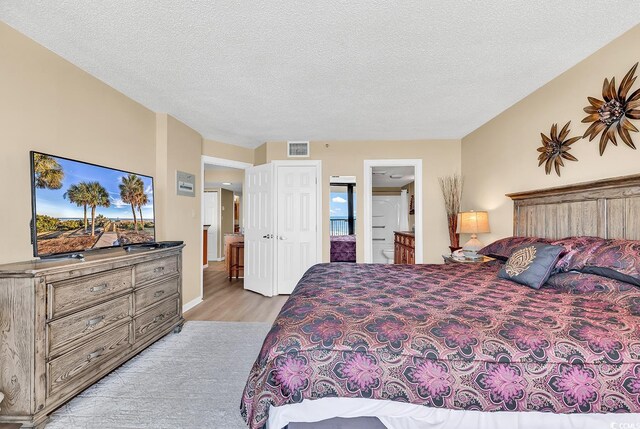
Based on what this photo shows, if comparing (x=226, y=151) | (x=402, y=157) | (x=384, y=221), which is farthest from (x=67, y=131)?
(x=384, y=221)

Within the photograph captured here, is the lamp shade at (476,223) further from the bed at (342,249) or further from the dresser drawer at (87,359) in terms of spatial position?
the dresser drawer at (87,359)

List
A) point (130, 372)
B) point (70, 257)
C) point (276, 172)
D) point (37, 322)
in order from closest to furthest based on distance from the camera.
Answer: point (37, 322) → point (70, 257) → point (130, 372) → point (276, 172)

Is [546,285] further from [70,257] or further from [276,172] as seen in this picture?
[276,172]

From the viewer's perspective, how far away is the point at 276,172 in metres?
4.54

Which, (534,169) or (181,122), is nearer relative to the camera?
(534,169)

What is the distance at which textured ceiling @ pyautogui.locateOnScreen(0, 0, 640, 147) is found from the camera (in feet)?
5.64

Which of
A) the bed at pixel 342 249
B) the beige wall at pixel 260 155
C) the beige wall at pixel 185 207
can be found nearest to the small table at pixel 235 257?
the beige wall at pixel 185 207

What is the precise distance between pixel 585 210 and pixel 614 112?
0.71 meters

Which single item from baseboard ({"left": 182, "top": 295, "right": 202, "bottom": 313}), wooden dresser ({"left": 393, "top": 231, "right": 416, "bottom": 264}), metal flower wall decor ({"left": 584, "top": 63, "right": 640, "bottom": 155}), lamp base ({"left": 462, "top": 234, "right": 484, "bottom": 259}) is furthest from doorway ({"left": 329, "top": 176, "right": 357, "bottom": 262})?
metal flower wall decor ({"left": 584, "top": 63, "right": 640, "bottom": 155})

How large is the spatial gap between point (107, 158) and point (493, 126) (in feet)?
14.3

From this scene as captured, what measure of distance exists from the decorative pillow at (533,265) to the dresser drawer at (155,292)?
115 inches

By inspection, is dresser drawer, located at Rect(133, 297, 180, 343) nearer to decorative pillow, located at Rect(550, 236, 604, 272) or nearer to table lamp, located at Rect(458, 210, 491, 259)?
decorative pillow, located at Rect(550, 236, 604, 272)

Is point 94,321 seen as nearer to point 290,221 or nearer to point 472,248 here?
point 290,221

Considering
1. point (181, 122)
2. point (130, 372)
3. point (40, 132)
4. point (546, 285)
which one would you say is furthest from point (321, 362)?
point (181, 122)
